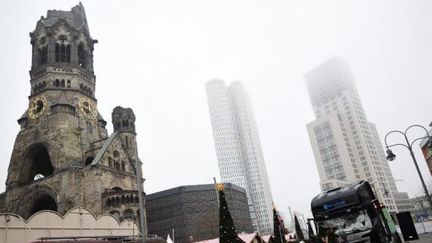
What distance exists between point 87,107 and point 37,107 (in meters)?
6.45

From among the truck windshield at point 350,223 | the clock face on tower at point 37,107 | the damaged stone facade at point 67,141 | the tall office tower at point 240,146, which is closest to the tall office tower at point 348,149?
the tall office tower at point 240,146

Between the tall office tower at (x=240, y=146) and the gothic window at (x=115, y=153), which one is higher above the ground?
the tall office tower at (x=240, y=146)

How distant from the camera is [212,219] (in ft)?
252

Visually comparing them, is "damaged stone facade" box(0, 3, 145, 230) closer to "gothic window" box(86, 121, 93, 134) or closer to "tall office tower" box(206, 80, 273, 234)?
"gothic window" box(86, 121, 93, 134)

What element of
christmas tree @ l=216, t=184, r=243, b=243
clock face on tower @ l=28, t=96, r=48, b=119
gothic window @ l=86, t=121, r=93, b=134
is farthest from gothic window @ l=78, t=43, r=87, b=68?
christmas tree @ l=216, t=184, r=243, b=243

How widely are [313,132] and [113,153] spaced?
11418cm

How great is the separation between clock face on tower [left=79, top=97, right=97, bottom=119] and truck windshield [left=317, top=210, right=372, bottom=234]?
135 ft

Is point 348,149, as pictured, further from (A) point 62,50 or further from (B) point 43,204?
(B) point 43,204

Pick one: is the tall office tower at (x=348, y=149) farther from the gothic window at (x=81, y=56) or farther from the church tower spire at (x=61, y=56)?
the church tower spire at (x=61, y=56)

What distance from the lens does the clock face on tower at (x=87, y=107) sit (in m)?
49.2

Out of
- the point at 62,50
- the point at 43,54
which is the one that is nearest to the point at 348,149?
the point at 62,50

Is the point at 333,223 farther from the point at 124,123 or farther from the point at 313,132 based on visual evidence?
the point at 313,132

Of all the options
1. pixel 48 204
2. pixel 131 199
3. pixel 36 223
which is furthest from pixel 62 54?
pixel 36 223

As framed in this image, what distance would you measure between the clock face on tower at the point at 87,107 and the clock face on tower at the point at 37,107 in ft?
15.0
